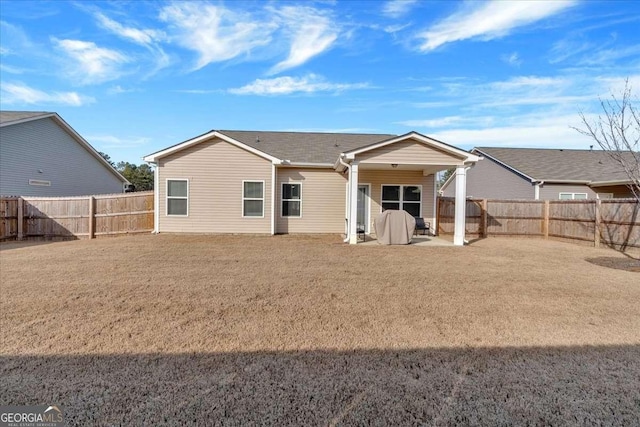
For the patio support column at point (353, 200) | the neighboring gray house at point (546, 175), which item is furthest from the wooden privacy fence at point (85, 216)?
the neighboring gray house at point (546, 175)

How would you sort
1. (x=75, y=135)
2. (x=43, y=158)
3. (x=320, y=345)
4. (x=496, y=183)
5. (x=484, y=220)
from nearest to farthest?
(x=320, y=345) → (x=484, y=220) → (x=43, y=158) → (x=75, y=135) → (x=496, y=183)

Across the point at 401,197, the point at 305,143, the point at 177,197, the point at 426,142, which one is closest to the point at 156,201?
the point at 177,197

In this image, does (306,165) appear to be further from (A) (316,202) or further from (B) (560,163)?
(B) (560,163)

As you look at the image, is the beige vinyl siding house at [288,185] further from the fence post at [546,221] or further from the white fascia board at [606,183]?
the white fascia board at [606,183]

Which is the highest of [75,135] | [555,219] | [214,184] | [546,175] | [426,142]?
[75,135]

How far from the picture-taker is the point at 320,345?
11.5 feet

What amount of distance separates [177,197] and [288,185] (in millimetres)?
4277

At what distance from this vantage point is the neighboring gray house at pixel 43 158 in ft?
48.9

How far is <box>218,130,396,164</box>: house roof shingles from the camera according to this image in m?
14.4

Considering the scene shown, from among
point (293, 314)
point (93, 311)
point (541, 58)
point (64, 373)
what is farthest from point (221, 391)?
point (541, 58)

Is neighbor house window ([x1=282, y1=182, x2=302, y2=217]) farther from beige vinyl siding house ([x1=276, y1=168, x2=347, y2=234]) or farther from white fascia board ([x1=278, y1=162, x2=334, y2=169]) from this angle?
white fascia board ([x1=278, y1=162, x2=334, y2=169])

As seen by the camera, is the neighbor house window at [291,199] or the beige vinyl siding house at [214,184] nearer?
the beige vinyl siding house at [214,184]

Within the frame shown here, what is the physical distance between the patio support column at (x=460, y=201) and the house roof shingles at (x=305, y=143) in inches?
193

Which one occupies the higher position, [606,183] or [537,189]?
[606,183]
